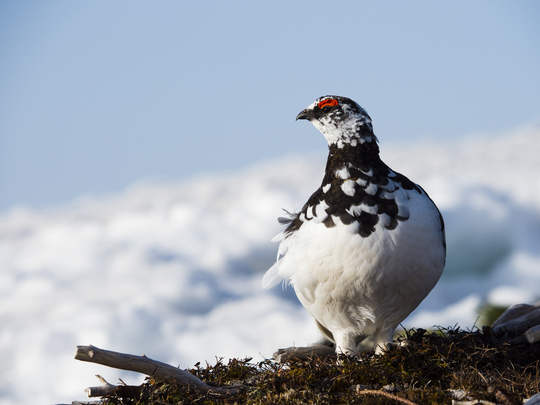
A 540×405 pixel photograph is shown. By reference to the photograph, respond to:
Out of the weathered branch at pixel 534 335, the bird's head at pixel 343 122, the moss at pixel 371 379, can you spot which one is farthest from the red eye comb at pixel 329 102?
the weathered branch at pixel 534 335

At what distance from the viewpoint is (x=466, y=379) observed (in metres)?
4.69

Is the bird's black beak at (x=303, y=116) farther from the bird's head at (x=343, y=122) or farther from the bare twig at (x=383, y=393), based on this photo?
the bare twig at (x=383, y=393)

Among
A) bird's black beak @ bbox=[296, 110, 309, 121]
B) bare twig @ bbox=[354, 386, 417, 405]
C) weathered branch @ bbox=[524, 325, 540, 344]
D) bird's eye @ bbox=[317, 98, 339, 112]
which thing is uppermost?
bird's black beak @ bbox=[296, 110, 309, 121]

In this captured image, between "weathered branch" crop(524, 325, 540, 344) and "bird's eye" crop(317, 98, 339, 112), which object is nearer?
"bird's eye" crop(317, 98, 339, 112)

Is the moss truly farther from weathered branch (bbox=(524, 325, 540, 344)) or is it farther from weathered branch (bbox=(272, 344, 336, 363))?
weathered branch (bbox=(524, 325, 540, 344))

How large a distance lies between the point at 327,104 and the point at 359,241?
1.63 m

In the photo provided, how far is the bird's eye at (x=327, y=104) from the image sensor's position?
579cm

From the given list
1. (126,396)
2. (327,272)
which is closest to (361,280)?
(327,272)

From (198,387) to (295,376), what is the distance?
3.00 feet

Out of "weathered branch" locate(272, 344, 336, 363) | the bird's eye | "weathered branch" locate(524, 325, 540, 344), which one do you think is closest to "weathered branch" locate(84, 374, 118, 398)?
"weathered branch" locate(272, 344, 336, 363)

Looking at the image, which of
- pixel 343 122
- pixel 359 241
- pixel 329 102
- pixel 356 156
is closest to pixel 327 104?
pixel 329 102

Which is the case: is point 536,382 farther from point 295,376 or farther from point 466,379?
point 295,376

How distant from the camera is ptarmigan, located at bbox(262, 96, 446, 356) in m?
5.33

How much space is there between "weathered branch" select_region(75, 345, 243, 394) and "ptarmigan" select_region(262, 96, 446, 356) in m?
1.51
